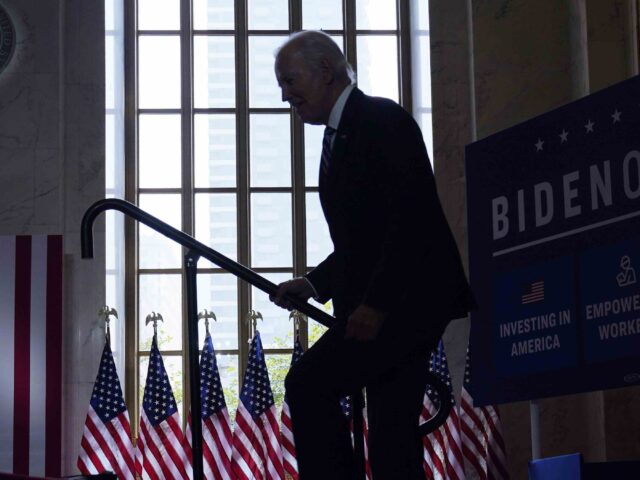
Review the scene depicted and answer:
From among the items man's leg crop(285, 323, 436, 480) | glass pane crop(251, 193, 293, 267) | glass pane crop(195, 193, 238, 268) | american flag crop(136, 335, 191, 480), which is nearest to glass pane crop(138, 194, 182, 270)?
glass pane crop(195, 193, 238, 268)

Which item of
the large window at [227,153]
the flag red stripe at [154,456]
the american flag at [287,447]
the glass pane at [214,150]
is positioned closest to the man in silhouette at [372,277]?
the american flag at [287,447]

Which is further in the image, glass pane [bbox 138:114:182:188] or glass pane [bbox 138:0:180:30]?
glass pane [bbox 138:0:180:30]

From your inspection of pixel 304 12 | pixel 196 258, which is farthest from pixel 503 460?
pixel 196 258

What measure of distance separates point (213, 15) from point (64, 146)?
5.85 ft

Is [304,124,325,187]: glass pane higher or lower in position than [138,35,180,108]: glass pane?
lower

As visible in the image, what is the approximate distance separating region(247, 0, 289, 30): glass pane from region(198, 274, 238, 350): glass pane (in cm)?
209

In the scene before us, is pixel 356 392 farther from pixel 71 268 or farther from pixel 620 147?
pixel 71 268

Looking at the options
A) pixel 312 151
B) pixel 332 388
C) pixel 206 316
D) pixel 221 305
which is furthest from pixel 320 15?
pixel 332 388

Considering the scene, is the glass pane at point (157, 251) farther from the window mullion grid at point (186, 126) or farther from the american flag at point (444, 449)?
the american flag at point (444, 449)

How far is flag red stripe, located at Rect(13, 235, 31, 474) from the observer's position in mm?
7781

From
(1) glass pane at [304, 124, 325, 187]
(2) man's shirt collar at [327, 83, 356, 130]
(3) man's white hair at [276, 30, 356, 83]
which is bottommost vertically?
(2) man's shirt collar at [327, 83, 356, 130]

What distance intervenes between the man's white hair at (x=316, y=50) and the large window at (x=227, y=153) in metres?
6.05

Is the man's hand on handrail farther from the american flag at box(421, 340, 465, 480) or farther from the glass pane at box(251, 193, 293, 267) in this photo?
the glass pane at box(251, 193, 293, 267)

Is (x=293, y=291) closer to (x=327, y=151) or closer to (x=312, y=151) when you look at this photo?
(x=327, y=151)
